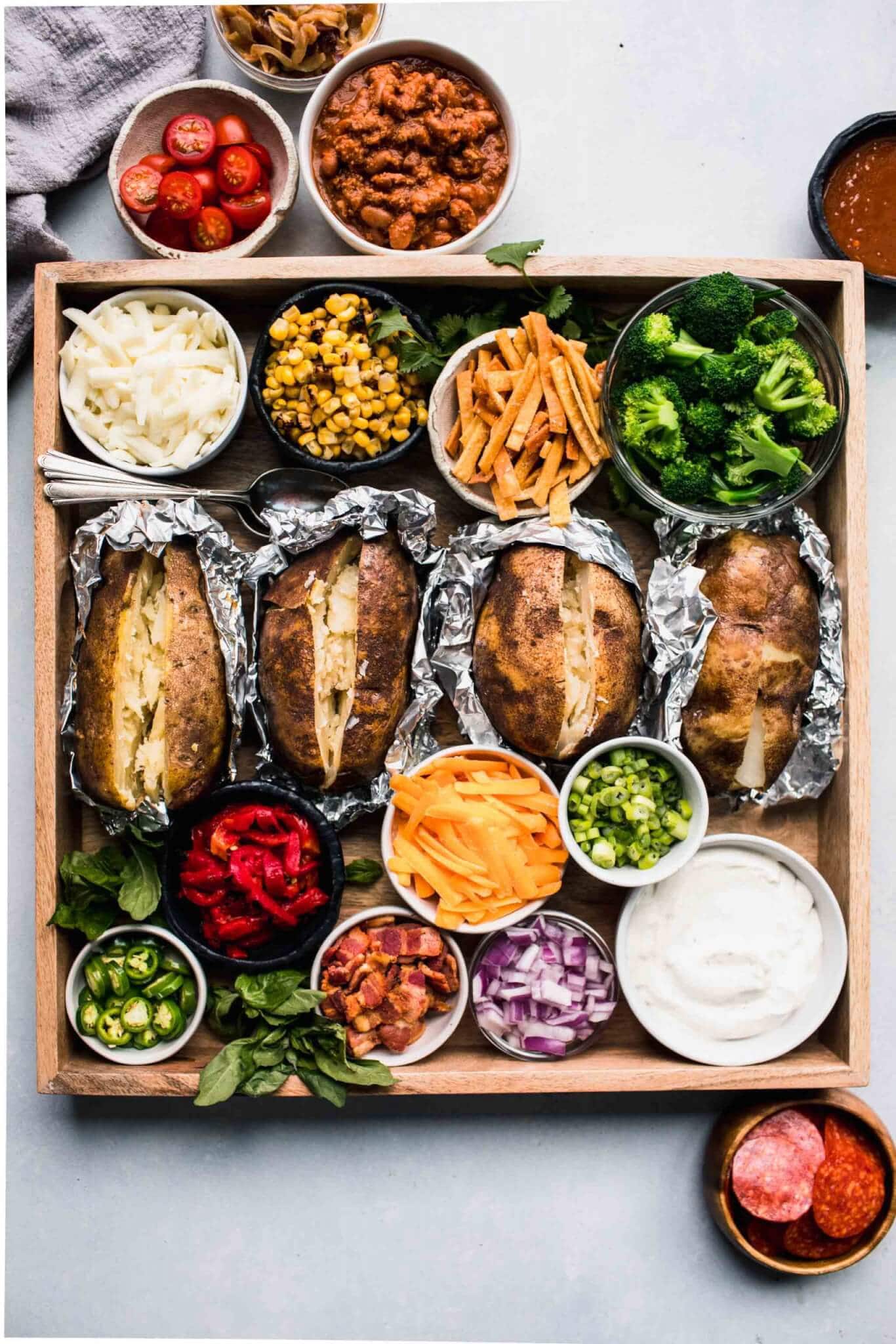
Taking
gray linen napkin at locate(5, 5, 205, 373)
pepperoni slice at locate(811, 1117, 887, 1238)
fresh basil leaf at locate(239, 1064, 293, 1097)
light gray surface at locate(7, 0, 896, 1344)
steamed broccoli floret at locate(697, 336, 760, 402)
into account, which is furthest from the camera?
light gray surface at locate(7, 0, 896, 1344)

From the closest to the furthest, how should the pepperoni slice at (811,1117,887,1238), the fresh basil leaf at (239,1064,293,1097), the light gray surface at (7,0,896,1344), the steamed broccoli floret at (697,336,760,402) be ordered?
the steamed broccoli floret at (697,336,760,402) < the fresh basil leaf at (239,1064,293,1097) < the pepperoni slice at (811,1117,887,1238) < the light gray surface at (7,0,896,1344)

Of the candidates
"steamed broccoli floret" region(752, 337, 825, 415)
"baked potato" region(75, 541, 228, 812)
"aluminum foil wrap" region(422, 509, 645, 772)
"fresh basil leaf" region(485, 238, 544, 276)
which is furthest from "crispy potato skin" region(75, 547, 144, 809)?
"steamed broccoli floret" region(752, 337, 825, 415)

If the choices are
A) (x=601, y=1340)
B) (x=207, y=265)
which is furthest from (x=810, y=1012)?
(x=207, y=265)

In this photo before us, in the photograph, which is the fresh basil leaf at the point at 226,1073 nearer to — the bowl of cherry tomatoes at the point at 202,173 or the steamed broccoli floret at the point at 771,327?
the bowl of cherry tomatoes at the point at 202,173

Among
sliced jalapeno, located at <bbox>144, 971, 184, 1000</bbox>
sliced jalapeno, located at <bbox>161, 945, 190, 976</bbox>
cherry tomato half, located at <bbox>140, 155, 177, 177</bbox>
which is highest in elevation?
cherry tomato half, located at <bbox>140, 155, 177, 177</bbox>

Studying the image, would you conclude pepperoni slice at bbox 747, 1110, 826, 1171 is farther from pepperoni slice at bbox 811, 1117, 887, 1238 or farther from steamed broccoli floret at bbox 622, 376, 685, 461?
steamed broccoli floret at bbox 622, 376, 685, 461

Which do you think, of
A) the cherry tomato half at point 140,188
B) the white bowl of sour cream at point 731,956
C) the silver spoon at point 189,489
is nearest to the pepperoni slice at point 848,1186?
the white bowl of sour cream at point 731,956
